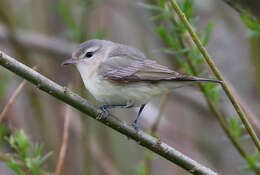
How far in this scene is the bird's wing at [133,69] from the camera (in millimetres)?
3283

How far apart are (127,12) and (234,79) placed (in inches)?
65.9

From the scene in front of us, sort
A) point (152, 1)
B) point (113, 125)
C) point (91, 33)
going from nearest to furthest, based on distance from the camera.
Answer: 1. point (113, 125)
2. point (152, 1)
3. point (91, 33)

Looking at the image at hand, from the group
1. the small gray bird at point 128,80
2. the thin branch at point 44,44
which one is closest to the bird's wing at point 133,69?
the small gray bird at point 128,80

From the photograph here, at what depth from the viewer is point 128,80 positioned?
3.42 metres

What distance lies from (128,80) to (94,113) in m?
0.85

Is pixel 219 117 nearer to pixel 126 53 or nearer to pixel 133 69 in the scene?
pixel 133 69

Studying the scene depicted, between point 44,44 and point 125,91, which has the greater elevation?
point 125,91

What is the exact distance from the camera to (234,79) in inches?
227

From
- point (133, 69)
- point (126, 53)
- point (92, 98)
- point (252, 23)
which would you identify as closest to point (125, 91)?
point (133, 69)

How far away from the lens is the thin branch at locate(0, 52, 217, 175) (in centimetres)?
238

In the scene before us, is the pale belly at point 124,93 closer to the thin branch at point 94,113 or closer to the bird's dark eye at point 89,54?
the bird's dark eye at point 89,54

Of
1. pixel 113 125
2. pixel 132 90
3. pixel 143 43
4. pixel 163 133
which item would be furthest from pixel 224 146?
pixel 113 125

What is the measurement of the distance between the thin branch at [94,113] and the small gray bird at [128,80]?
18.4 inches

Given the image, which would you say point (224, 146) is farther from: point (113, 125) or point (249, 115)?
point (113, 125)
